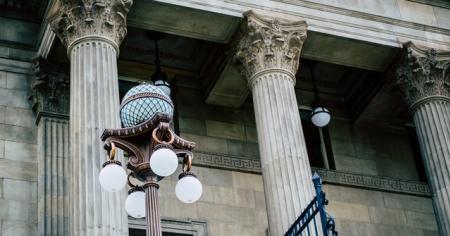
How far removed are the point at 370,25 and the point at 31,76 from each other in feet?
28.2

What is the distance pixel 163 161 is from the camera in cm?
1280

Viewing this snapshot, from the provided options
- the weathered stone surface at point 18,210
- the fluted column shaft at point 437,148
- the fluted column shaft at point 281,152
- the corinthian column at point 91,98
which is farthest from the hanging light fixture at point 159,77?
the fluted column shaft at point 437,148

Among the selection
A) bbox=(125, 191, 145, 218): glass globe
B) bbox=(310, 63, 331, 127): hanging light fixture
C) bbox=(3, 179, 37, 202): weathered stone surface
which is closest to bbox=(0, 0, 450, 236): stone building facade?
bbox=(3, 179, 37, 202): weathered stone surface

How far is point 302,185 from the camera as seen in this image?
71.5 feet

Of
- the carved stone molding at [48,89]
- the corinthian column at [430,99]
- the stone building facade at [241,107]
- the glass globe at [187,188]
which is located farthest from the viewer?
the corinthian column at [430,99]

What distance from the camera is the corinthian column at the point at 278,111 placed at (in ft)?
71.0

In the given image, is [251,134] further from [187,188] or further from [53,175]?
[187,188]

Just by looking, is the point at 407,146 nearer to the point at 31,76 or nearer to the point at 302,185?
the point at 302,185

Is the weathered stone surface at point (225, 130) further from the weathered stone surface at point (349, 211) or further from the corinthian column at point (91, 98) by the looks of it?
the corinthian column at point (91, 98)

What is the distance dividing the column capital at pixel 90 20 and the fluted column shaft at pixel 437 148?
811cm

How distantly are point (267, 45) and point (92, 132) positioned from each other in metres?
5.47

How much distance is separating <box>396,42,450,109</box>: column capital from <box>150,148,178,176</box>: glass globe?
46.4 feet

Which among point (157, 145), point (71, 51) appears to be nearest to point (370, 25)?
point (71, 51)

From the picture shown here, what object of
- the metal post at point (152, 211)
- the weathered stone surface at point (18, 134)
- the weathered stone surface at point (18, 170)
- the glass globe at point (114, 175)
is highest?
the weathered stone surface at point (18, 134)
